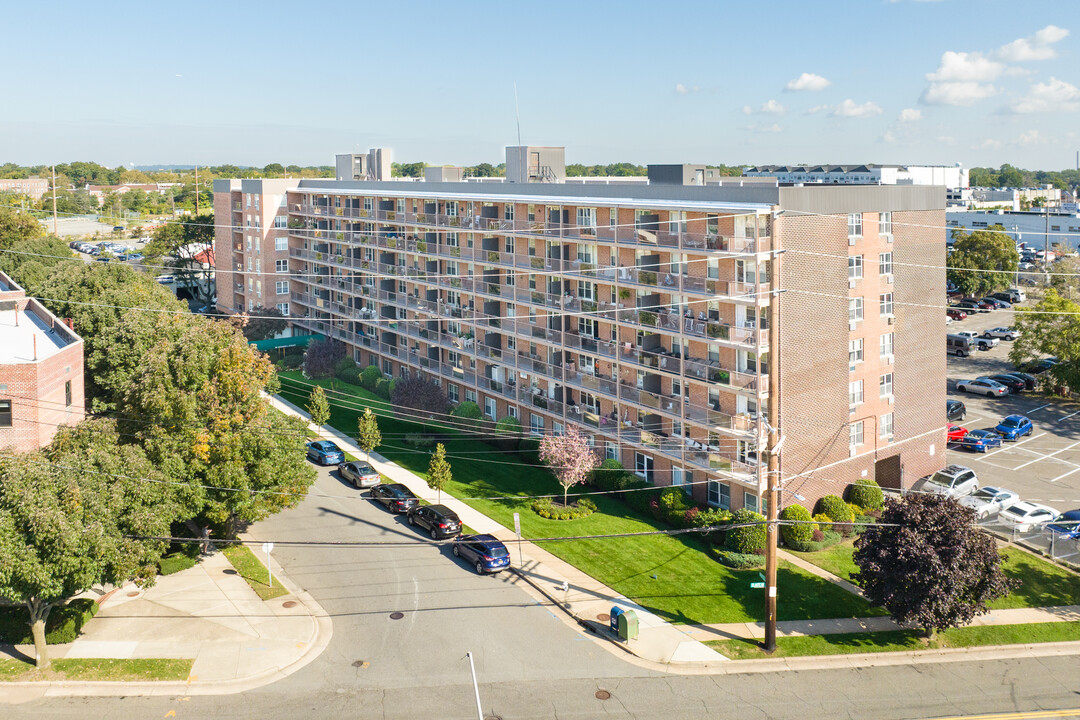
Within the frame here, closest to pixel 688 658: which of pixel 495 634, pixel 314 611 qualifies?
pixel 495 634

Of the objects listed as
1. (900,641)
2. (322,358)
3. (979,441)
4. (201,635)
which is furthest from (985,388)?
(201,635)

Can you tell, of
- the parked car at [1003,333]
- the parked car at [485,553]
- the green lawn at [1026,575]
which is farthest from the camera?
the parked car at [1003,333]

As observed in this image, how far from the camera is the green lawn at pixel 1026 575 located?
33188 mm

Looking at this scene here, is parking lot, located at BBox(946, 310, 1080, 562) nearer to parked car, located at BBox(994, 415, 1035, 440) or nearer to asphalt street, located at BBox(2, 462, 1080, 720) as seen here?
parked car, located at BBox(994, 415, 1035, 440)

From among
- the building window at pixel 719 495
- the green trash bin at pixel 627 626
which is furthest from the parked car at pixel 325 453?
the green trash bin at pixel 627 626

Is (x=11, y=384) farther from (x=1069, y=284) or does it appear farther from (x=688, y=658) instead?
(x=1069, y=284)

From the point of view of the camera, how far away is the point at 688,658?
28.9 m

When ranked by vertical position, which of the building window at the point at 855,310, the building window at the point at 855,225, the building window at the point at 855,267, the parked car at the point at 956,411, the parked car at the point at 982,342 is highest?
the building window at the point at 855,225

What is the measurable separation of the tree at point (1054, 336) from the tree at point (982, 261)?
28635 mm

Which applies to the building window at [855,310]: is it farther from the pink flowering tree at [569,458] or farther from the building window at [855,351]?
the pink flowering tree at [569,458]

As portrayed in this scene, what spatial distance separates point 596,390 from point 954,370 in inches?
1504

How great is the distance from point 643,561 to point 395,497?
1239 cm

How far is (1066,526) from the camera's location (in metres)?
38.4

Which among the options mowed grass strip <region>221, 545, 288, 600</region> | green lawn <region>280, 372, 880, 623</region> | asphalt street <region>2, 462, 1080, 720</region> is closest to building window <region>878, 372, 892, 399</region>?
green lawn <region>280, 372, 880, 623</region>
